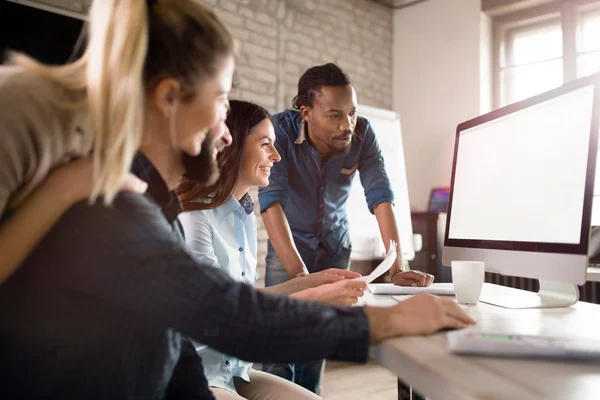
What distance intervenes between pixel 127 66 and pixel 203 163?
0.27m

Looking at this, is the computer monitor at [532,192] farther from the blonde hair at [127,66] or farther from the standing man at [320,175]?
the blonde hair at [127,66]

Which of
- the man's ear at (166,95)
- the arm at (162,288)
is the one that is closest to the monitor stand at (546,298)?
the arm at (162,288)

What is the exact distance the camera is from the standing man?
6.21 ft

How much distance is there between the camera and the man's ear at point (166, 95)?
2.14 feet

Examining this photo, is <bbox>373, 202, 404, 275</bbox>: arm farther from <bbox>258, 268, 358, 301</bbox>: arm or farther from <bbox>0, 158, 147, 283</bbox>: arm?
<bbox>0, 158, 147, 283</bbox>: arm

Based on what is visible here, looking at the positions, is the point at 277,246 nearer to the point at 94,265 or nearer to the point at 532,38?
the point at 94,265

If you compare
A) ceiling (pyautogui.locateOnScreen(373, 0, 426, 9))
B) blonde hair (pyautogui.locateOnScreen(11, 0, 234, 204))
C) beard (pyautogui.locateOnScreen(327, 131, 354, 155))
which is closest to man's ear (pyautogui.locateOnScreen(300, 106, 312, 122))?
beard (pyautogui.locateOnScreen(327, 131, 354, 155))

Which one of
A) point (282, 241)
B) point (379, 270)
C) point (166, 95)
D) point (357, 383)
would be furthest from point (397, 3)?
point (166, 95)

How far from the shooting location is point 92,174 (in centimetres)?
57

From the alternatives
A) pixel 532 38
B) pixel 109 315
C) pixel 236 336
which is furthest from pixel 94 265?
pixel 532 38

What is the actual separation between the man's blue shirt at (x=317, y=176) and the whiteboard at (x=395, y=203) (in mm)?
1608

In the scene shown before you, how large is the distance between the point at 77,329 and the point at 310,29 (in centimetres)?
378

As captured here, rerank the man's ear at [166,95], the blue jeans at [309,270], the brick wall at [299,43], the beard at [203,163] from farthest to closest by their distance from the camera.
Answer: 1. the brick wall at [299,43]
2. the blue jeans at [309,270]
3. the beard at [203,163]
4. the man's ear at [166,95]

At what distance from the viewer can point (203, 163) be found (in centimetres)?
82
